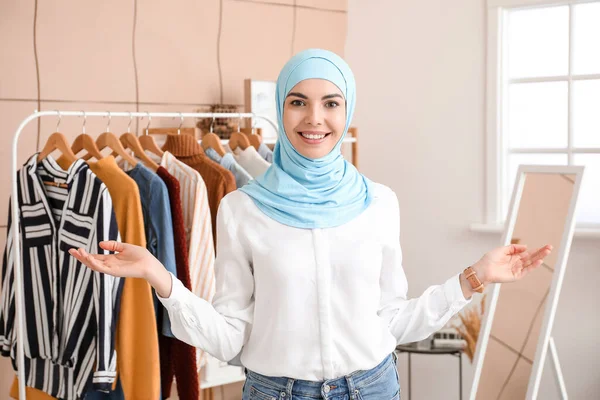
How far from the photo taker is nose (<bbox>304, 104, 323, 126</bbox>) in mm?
1504

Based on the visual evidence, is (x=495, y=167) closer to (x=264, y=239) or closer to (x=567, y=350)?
(x=567, y=350)

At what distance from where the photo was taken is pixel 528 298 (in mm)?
2699

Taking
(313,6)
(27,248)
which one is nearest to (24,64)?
(27,248)

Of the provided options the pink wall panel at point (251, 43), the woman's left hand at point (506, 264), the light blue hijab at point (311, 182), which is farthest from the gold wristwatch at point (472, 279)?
the pink wall panel at point (251, 43)

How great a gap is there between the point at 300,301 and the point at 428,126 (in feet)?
7.96

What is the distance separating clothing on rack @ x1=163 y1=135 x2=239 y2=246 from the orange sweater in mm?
306

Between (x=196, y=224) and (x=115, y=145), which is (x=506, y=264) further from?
(x=115, y=145)

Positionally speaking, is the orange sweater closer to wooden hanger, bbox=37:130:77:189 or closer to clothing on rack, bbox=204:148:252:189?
wooden hanger, bbox=37:130:77:189

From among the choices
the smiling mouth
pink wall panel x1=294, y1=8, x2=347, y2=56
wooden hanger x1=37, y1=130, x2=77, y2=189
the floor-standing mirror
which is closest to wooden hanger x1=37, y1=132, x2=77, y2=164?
wooden hanger x1=37, y1=130, x2=77, y2=189

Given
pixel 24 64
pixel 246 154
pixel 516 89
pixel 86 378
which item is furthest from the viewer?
pixel 516 89

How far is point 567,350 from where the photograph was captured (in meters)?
3.31

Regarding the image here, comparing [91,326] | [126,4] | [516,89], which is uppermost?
[126,4]

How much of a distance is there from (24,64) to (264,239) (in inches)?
69.7

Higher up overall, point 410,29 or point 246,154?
point 410,29
